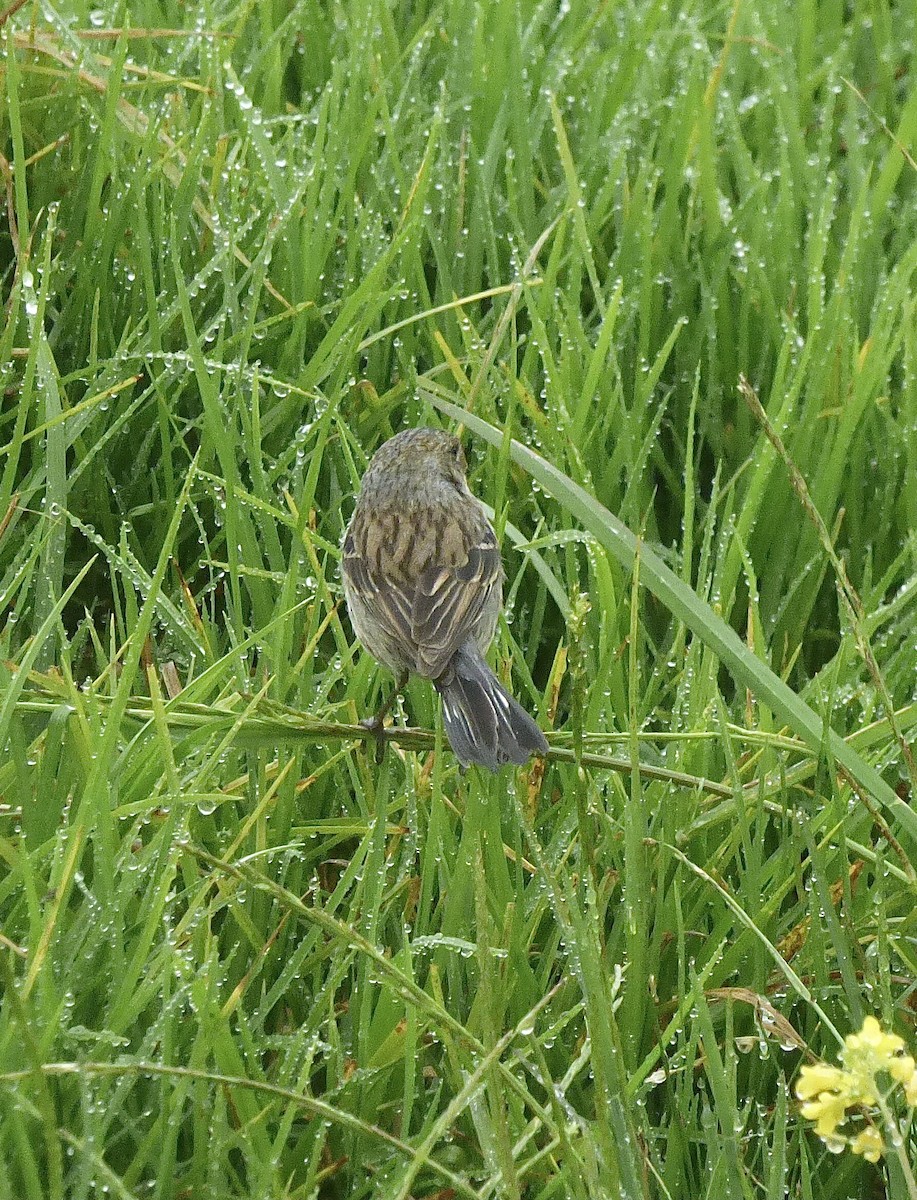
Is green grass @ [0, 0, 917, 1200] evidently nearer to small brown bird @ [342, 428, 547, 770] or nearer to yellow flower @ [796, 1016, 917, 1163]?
small brown bird @ [342, 428, 547, 770]

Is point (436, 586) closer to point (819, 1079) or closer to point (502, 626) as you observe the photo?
point (502, 626)

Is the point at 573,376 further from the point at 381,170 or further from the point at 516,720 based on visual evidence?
the point at 516,720

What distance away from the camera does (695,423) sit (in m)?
4.56

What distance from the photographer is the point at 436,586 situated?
3.57m

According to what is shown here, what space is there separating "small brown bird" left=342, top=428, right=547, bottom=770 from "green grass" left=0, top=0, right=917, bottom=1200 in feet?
0.36

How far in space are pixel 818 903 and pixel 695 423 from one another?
1861mm

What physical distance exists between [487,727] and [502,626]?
0.75 m

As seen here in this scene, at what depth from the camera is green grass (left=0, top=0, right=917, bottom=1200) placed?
8.39 feet

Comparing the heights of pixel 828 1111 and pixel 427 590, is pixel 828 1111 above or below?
above

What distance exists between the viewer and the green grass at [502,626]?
256cm

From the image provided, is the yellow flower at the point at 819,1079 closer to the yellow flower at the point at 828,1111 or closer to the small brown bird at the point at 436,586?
the yellow flower at the point at 828,1111

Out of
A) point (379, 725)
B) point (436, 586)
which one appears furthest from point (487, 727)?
point (436, 586)

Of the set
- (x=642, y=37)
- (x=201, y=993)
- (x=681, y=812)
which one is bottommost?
(x=681, y=812)

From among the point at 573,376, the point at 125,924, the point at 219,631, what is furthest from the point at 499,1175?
the point at 573,376
